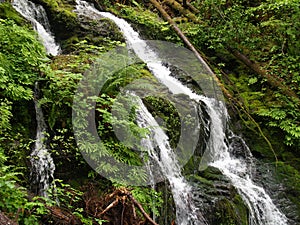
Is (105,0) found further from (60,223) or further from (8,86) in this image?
(60,223)

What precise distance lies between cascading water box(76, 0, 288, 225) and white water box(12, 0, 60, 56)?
274cm

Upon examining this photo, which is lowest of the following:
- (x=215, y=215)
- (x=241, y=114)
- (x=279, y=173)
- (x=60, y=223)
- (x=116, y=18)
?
(x=60, y=223)

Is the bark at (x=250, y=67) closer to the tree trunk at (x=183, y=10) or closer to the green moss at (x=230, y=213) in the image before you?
the tree trunk at (x=183, y=10)

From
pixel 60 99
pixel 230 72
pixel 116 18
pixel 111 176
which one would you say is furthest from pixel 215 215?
pixel 116 18

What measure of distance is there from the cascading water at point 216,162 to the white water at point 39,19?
8.99 ft

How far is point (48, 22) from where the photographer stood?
10234mm

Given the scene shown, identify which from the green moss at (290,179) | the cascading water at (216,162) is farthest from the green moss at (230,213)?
the green moss at (290,179)

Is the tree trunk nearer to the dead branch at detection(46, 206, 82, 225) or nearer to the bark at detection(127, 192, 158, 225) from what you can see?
the bark at detection(127, 192, 158, 225)

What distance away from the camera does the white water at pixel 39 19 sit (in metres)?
9.22

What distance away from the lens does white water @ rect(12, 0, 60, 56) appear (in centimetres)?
922

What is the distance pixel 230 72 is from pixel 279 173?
4.58m

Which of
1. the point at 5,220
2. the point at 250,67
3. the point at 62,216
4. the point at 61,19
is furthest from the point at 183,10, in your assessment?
the point at 5,220

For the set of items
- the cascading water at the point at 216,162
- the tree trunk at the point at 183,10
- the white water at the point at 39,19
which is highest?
the tree trunk at the point at 183,10

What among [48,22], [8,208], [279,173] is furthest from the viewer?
[48,22]
